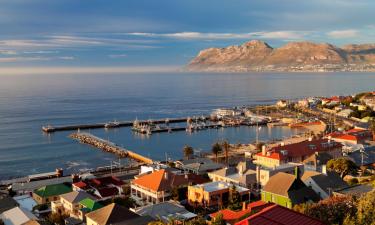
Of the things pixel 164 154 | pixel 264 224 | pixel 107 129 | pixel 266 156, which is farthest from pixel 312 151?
pixel 107 129

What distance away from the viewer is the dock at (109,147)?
4403cm

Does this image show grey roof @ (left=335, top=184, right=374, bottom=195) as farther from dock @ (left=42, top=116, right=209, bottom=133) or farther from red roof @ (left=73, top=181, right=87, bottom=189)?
dock @ (left=42, top=116, right=209, bottom=133)

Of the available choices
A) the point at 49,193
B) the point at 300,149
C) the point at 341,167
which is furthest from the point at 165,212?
the point at 300,149

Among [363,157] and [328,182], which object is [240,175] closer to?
[328,182]

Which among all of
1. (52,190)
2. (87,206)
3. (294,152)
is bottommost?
(52,190)

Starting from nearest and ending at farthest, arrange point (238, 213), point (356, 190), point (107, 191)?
point (238, 213) → point (356, 190) → point (107, 191)

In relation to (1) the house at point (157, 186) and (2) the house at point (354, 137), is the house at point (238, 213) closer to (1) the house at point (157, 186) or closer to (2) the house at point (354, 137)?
(1) the house at point (157, 186)

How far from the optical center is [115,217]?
17.1m

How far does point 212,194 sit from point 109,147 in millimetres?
29160

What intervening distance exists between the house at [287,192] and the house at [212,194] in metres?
2.07

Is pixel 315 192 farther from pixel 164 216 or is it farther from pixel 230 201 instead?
pixel 164 216

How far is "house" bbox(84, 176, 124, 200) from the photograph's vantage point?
25.2m

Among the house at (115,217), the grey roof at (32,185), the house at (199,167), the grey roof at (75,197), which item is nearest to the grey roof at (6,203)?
the grey roof at (75,197)

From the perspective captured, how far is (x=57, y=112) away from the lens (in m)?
90.1
